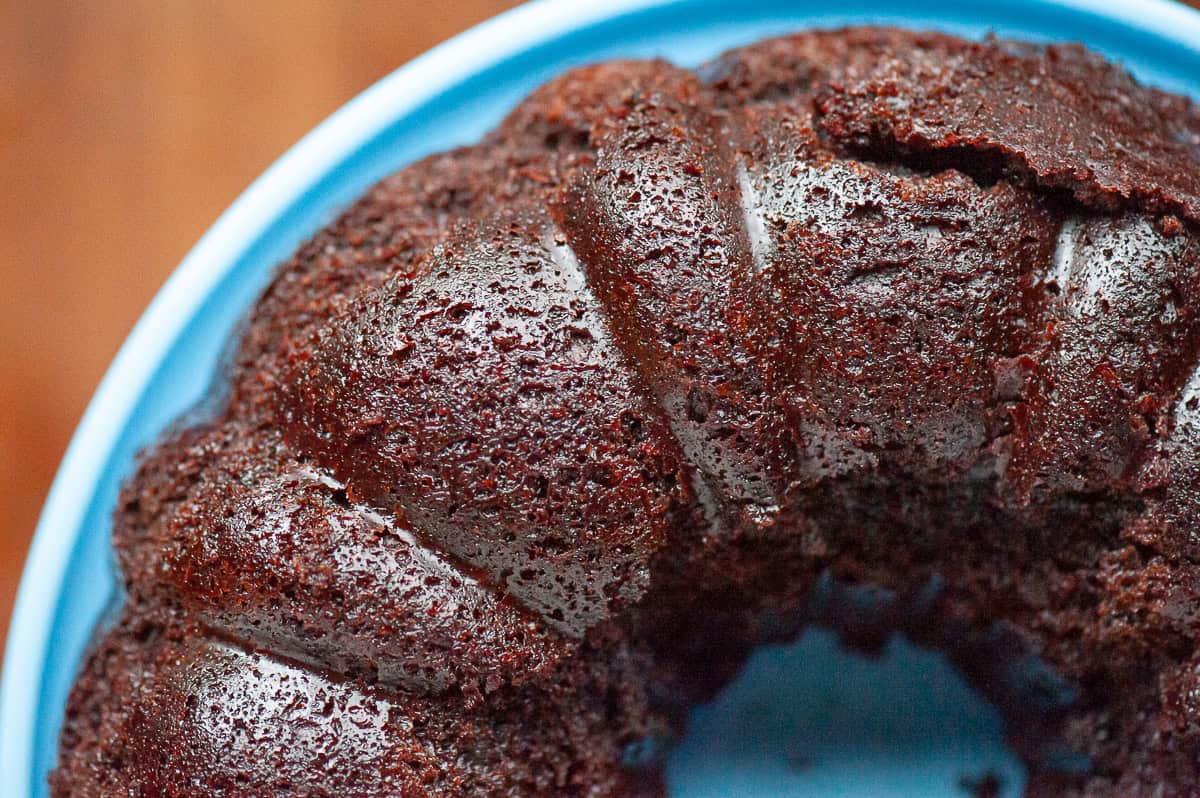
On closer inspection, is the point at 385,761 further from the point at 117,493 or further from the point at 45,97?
the point at 45,97

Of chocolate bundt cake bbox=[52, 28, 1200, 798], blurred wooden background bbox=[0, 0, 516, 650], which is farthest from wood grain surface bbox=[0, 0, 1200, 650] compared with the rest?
chocolate bundt cake bbox=[52, 28, 1200, 798]

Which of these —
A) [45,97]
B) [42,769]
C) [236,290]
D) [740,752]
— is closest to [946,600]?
[740,752]

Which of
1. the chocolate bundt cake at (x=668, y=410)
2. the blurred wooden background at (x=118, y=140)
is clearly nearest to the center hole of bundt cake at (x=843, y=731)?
the chocolate bundt cake at (x=668, y=410)

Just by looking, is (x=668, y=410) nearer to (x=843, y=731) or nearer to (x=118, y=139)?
(x=843, y=731)

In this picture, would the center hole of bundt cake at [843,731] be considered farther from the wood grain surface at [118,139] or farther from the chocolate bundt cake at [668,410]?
the wood grain surface at [118,139]

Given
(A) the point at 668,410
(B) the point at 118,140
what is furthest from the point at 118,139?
(A) the point at 668,410
